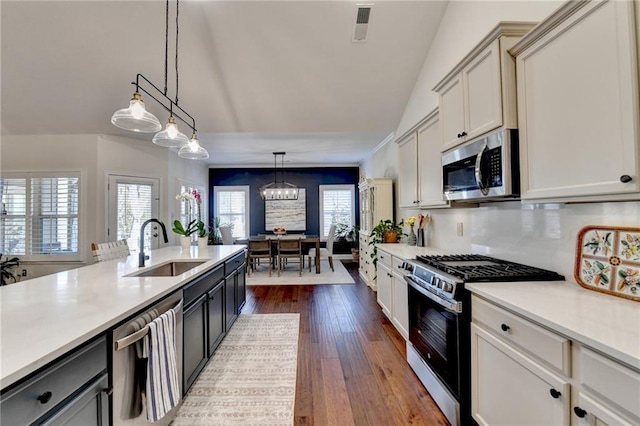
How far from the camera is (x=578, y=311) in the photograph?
113 centimetres

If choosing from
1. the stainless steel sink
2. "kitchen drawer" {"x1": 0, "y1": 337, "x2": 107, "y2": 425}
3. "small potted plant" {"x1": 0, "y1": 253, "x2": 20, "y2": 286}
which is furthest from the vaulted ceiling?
"kitchen drawer" {"x1": 0, "y1": 337, "x2": 107, "y2": 425}

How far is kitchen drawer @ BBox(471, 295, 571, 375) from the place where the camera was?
1.05m

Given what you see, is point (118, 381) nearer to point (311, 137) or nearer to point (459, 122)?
point (459, 122)

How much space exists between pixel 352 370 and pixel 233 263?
1.66 meters

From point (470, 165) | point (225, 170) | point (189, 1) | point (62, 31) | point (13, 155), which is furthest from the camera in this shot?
point (225, 170)

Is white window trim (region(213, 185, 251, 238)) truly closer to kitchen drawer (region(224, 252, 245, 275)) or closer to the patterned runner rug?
kitchen drawer (region(224, 252, 245, 275))

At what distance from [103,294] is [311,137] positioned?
4.22 metres

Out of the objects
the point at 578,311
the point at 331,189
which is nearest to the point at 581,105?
the point at 578,311

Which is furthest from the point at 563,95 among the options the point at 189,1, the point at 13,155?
the point at 13,155

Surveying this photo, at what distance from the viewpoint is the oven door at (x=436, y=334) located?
5.44ft

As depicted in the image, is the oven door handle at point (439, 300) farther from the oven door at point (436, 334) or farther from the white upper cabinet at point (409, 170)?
the white upper cabinet at point (409, 170)

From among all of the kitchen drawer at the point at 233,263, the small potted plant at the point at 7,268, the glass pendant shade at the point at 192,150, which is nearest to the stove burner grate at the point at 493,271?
the kitchen drawer at the point at 233,263

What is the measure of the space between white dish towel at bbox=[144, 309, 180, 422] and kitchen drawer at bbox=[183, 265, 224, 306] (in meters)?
0.39

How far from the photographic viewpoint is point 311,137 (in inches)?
204
